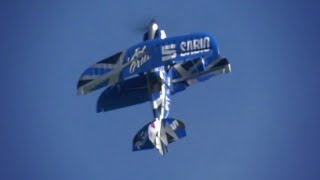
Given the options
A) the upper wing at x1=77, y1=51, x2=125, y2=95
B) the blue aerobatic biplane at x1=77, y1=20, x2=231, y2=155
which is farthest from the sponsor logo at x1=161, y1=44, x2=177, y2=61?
the upper wing at x1=77, y1=51, x2=125, y2=95

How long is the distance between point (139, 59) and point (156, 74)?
8.92 ft

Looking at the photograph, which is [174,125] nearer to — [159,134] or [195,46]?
[159,134]

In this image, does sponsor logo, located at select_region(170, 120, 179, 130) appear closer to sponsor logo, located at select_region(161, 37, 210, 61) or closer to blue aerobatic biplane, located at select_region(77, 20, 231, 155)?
blue aerobatic biplane, located at select_region(77, 20, 231, 155)

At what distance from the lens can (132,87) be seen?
31.6m

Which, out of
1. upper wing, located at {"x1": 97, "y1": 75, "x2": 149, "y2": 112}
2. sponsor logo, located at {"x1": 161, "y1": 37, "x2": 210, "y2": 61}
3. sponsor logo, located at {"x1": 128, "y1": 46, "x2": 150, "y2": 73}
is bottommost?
upper wing, located at {"x1": 97, "y1": 75, "x2": 149, "y2": 112}

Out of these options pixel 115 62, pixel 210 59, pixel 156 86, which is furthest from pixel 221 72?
pixel 115 62

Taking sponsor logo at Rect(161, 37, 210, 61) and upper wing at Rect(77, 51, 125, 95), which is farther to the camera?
sponsor logo at Rect(161, 37, 210, 61)

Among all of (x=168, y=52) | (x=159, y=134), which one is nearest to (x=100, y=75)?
(x=168, y=52)

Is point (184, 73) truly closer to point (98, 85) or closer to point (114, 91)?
point (114, 91)

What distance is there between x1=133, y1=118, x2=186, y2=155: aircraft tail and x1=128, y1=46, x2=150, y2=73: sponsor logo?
11.3 ft

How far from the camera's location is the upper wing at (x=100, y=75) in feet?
93.1

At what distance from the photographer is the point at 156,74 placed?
3078 cm

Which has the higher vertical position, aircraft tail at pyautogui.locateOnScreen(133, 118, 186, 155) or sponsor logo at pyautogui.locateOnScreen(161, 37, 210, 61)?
sponsor logo at pyautogui.locateOnScreen(161, 37, 210, 61)

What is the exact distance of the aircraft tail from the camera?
30188mm
